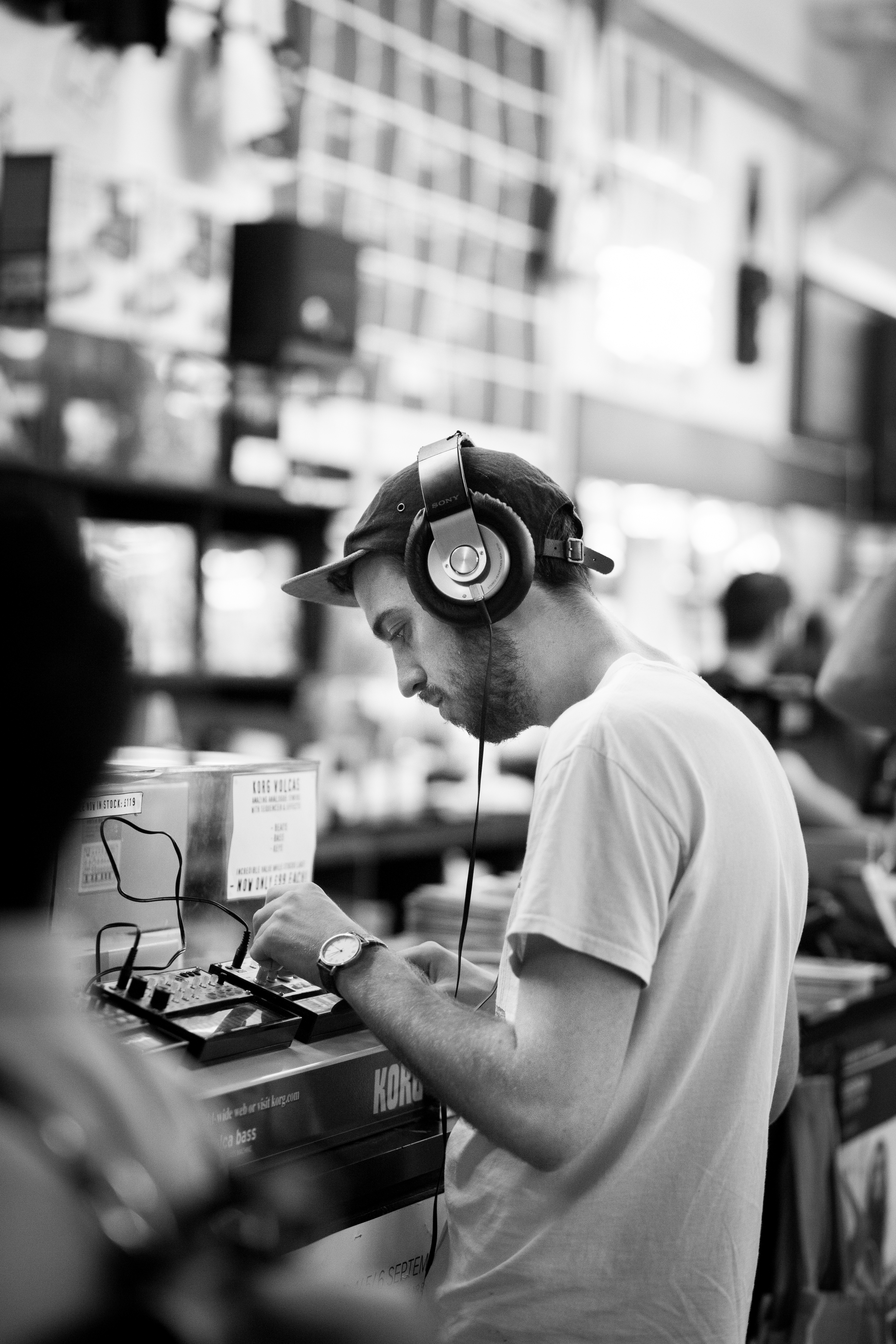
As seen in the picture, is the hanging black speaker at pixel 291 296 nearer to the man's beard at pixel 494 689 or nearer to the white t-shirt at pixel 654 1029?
the man's beard at pixel 494 689

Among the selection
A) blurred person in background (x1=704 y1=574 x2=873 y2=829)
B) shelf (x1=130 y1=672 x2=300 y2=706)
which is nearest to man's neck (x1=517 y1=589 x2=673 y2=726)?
shelf (x1=130 y1=672 x2=300 y2=706)

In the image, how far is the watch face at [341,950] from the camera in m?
1.18

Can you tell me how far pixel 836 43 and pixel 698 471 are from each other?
2.58m

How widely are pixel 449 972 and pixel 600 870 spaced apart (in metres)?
0.44

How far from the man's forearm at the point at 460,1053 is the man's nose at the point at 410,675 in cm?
32

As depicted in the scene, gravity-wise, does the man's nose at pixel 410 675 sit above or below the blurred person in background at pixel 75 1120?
above

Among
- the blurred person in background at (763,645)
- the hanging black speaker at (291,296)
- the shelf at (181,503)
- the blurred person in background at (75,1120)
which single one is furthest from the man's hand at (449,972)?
the hanging black speaker at (291,296)

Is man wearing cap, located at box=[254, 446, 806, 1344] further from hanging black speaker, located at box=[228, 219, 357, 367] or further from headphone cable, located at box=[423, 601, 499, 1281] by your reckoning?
hanging black speaker, located at box=[228, 219, 357, 367]

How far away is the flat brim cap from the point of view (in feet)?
4.32

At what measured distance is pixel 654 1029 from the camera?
3.59 feet

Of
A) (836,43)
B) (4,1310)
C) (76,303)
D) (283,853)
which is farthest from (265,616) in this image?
(836,43)

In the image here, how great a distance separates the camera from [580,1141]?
1.03m

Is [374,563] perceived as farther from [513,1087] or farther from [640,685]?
[513,1087]

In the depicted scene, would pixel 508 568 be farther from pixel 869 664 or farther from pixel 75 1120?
pixel 869 664
